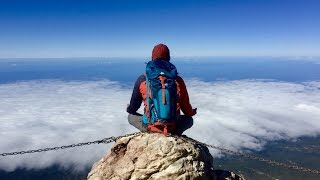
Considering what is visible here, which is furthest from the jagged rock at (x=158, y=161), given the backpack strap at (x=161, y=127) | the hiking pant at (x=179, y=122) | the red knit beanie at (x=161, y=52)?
the red knit beanie at (x=161, y=52)

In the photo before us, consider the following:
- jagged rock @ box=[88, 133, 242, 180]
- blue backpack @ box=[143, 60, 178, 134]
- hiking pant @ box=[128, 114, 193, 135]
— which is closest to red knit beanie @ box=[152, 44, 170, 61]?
blue backpack @ box=[143, 60, 178, 134]

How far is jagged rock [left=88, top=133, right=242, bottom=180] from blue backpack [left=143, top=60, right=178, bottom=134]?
0.31 m

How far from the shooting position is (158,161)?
19.2 ft

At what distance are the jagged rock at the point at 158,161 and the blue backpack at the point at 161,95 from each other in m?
0.31

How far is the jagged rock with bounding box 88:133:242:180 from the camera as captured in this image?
18.9 ft

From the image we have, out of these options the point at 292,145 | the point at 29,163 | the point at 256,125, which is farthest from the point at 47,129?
the point at 292,145

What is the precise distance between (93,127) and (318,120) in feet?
431

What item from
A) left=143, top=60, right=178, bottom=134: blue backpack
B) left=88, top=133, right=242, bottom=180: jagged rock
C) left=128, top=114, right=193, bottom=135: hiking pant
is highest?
left=143, top=60, right=178, bottom=134: blue backpack

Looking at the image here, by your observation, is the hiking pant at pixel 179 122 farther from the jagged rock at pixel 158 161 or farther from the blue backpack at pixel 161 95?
the jagged rock at pixel 158 161

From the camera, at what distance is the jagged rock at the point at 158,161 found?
575cm

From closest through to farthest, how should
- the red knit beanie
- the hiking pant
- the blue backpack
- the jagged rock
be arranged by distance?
the jagged rock
the blue backpack
the red knit beanie
the hiking pant

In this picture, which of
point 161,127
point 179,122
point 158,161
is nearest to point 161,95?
point 161,127

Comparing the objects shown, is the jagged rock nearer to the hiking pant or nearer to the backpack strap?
the backpack strap

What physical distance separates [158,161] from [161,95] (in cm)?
133
